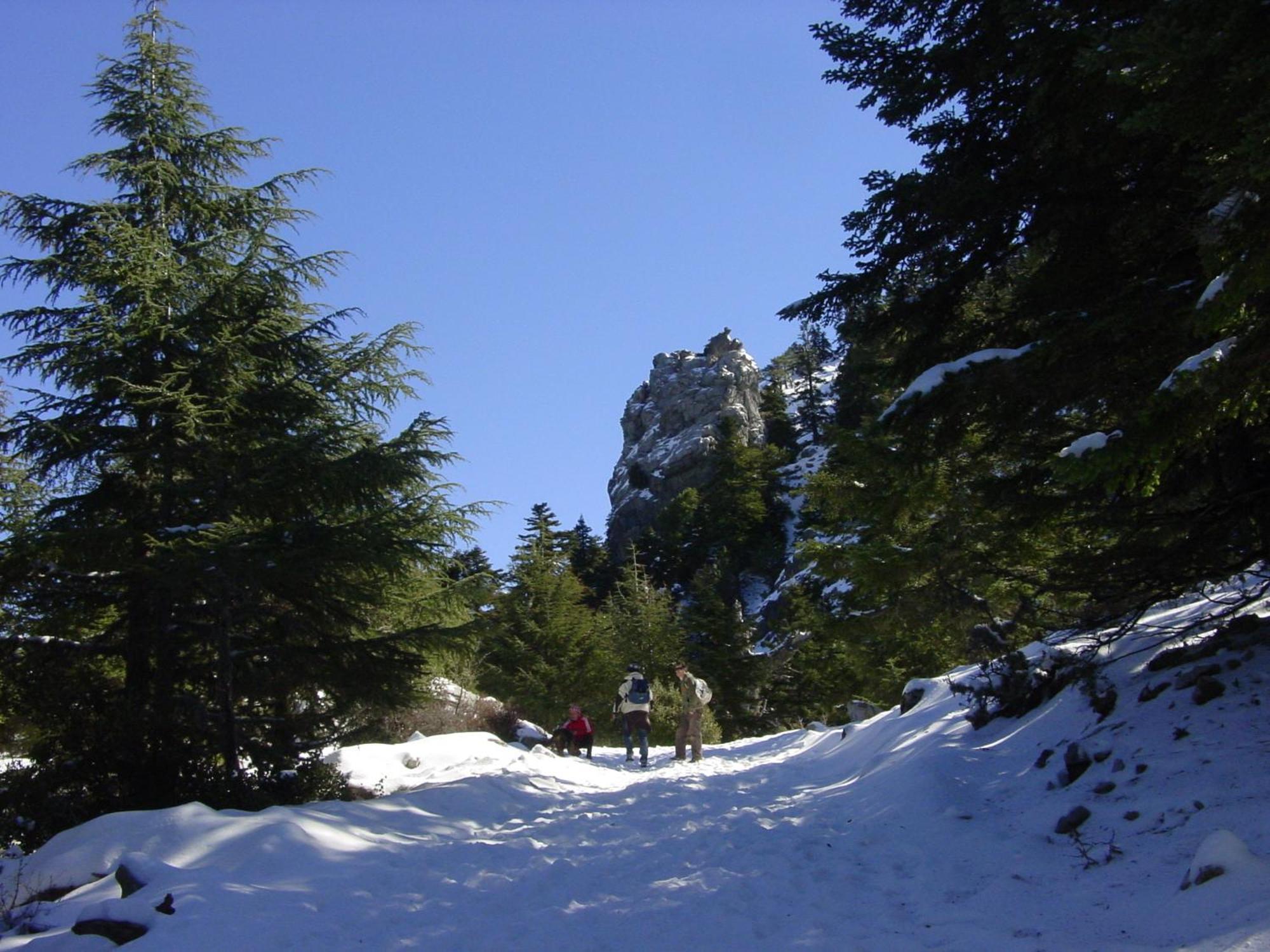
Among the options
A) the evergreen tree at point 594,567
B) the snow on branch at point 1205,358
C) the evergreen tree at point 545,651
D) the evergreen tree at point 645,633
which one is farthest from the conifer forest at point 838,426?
the evergreen tree at point 594,567

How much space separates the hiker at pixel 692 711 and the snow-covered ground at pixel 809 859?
6.19 m

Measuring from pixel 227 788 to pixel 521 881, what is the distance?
477 cm

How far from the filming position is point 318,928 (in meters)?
5.34

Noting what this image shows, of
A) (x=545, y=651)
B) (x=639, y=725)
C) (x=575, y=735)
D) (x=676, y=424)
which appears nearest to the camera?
(x=639, y=725)

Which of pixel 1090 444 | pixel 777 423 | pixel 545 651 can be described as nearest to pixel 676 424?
pixel 777 423

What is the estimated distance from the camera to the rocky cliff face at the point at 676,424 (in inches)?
3223

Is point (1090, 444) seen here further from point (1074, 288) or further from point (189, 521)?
point (189, 521)

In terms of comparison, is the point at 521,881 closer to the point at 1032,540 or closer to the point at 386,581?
the point at 386,581

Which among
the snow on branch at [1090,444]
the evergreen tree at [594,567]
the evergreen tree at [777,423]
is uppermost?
the evergreen tree at [777,423]

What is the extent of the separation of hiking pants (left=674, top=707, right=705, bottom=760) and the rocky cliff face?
63.3 metres

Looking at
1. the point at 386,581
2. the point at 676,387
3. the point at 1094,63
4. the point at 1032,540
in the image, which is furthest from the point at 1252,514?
the point at 676,387

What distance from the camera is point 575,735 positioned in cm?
1678

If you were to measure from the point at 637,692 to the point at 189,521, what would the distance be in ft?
27.4

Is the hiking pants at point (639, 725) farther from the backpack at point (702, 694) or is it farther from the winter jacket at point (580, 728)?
the backpack at point (702, 694)
